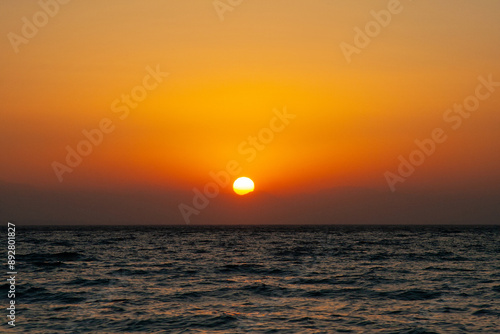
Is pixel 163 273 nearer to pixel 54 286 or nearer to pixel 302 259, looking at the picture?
pixel 54 286

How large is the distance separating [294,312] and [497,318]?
923cm

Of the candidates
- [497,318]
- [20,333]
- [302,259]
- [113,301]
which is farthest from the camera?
[302,259]

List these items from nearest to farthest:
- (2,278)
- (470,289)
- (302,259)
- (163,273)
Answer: (470,289)
(2,278)
(163,273)
(302,259)

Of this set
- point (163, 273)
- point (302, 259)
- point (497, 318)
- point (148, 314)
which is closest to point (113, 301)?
point (148, 314)

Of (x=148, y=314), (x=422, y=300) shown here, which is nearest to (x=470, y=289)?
(x=422, y=300)

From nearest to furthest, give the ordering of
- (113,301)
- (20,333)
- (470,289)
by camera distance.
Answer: (20,333) → (113,301) → (470,289)

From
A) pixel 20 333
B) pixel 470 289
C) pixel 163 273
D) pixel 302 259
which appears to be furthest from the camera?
pixel 302 259

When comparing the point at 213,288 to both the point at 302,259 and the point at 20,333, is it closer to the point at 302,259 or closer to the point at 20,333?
the point at 20,333

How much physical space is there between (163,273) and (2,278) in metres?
11.1

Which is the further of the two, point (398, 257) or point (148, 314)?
point (398, 257)

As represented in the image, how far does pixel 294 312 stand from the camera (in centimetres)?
2534

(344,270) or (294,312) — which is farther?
(344,270)

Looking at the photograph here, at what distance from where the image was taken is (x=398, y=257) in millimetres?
54625

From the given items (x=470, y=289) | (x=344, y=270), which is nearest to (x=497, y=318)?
(x=470, y=289)
